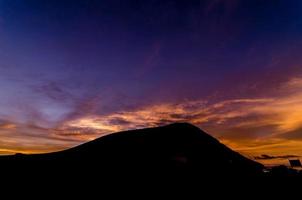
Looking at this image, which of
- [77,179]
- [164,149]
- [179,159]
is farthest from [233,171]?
[77,179]

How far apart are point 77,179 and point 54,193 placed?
2.48 ft

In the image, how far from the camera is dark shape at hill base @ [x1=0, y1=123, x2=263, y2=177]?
7.78 m

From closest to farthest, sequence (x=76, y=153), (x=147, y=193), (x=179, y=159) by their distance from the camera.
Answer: (x=147, y=193)
(x=179, y=159)
(x=76, y=153)

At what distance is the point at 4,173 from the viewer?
8.45m

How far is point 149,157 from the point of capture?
313 inches

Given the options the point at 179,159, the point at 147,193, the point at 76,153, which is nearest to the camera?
the point at 147,193

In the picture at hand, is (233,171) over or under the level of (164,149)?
under

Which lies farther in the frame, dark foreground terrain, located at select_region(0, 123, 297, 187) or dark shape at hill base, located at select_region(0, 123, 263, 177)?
dark shape at hill base, located at select_region(0, 123, 263, 177)

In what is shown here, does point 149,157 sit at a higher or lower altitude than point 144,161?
higher

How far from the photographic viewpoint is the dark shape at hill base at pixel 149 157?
25.5 ft

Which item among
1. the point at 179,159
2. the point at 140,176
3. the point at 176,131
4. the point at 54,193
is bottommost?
the point at 54,193

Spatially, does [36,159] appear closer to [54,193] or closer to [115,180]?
[54,193]

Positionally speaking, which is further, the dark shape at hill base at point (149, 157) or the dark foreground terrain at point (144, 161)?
the dark shape at hill base at point (149, 157)

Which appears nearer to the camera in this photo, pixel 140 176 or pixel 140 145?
pixel 140 176
